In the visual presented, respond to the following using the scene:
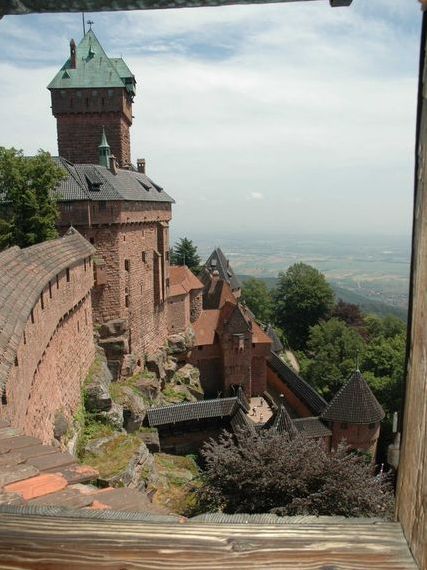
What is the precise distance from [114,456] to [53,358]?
4202mm

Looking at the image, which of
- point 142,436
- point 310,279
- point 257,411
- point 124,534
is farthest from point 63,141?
point 310,279

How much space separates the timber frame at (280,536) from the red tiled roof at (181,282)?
2507cm

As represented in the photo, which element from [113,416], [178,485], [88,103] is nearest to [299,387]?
[178,485]

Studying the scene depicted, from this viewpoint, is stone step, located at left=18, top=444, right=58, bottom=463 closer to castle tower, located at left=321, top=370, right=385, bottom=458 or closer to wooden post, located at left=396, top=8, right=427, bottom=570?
wooden post, located at left=396, top=8, right=427, bottom=570

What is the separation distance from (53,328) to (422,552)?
9.72 metres

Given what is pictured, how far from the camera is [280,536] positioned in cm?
120

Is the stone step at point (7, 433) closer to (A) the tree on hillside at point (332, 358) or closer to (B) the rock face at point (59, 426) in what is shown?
(B) the rock face at point (59, 426)

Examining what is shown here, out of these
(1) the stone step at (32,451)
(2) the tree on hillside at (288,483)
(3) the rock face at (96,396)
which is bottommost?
(2) the tree on hillside at (288,483)

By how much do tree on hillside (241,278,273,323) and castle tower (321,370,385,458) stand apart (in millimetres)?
30739

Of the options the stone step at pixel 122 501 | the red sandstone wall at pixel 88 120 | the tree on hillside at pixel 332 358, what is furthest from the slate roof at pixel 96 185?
the tree on hillside at pixel 332 358

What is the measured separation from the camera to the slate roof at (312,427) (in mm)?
20672

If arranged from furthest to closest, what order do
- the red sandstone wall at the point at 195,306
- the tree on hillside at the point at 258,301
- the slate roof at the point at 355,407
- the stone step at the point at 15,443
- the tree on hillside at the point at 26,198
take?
the tree on hillside at the point at 258,301, the red sandstone wall at the point at 195,306, the slate roof at the point at 355,407, the tree on hillside at the point at 26,198, the stone step at the point at 15,443

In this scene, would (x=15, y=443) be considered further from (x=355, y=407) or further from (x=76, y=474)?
(x=355, y=407)

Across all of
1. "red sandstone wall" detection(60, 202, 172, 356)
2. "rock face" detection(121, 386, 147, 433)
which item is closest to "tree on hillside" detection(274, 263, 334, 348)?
→ "red sandstone wall" detection(60, 202, 172, 356)
